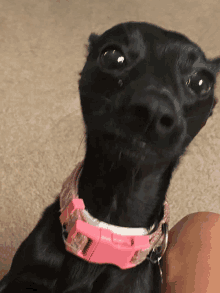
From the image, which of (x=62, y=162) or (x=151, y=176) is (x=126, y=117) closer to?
(x=151, y=176)

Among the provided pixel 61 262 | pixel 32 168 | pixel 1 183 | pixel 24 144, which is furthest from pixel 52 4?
pixel 61 262

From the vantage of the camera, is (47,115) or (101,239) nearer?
(101,239)

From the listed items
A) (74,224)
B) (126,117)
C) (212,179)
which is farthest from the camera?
(212,179)

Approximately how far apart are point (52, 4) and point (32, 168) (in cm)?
85

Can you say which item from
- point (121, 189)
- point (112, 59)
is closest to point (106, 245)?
point (121, 189)

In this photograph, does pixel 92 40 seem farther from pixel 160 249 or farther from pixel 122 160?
pixel 160 249

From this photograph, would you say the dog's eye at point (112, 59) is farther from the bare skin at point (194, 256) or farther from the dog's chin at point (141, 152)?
the bare skin at point (194, 256)

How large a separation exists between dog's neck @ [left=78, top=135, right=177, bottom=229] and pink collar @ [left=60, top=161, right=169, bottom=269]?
0.04 metres

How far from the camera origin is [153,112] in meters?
0.45

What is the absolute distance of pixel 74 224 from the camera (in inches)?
23.3

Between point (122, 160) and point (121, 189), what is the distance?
120mm

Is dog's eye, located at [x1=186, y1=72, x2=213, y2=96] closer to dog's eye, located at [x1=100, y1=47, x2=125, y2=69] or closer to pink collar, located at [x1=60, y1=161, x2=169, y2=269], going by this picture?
dog's eye, located at [x1=100, y1=47, x2=125, y2=69]

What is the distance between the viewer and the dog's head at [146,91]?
48cm

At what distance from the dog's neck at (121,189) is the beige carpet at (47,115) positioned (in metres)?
0.53
